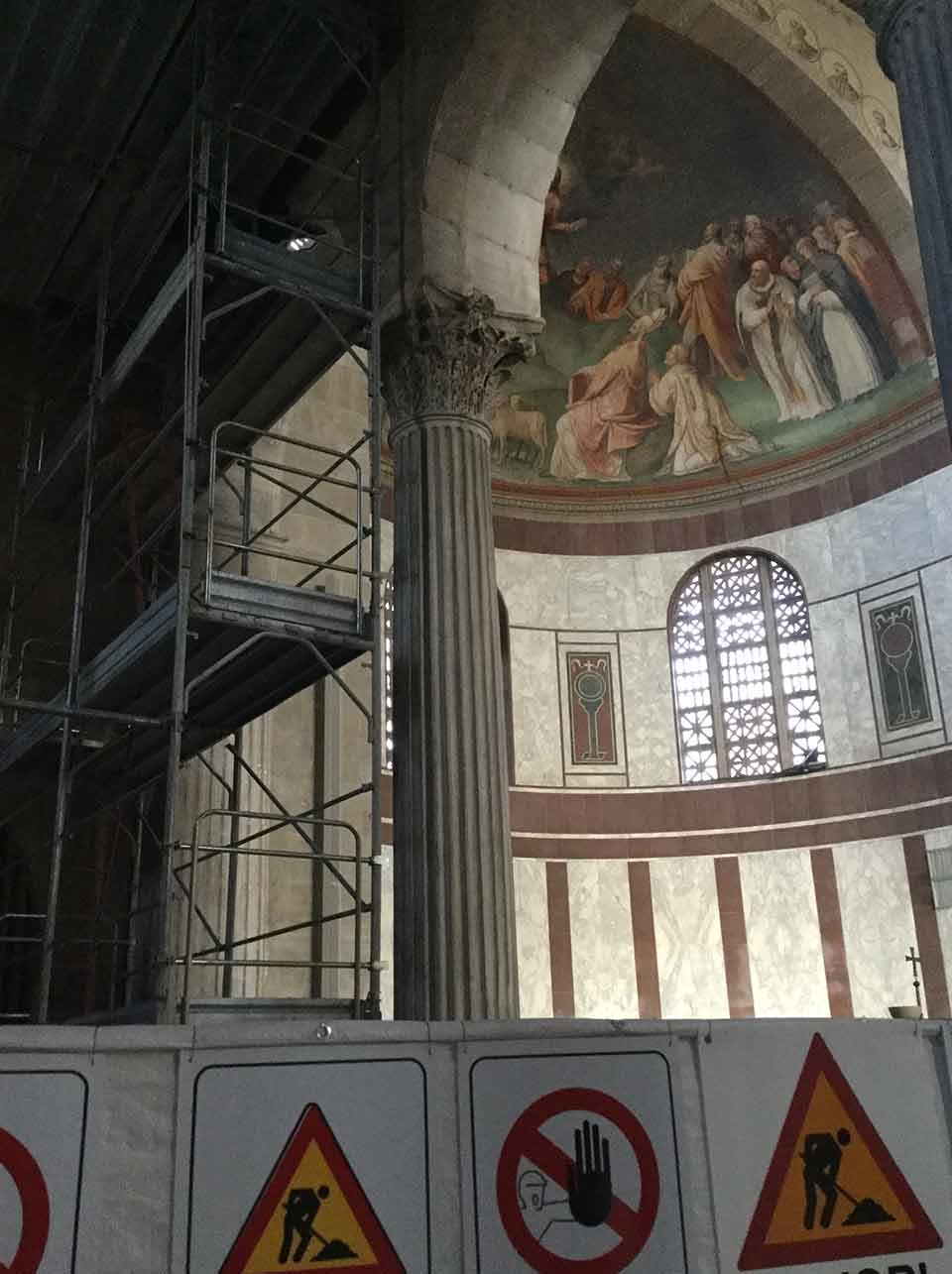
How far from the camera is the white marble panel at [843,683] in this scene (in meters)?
17.6

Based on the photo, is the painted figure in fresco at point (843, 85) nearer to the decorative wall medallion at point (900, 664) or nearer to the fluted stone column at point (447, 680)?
the decorative wall medallion at point (900, 664)

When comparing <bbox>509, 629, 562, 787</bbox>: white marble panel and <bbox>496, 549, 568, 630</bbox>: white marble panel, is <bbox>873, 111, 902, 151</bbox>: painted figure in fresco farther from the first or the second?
<bbox>509, 629, 562, 787</bbox>: white marble panel

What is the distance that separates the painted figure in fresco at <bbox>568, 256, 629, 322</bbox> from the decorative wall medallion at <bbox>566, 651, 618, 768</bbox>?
5.47 meters

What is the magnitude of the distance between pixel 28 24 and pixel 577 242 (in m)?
11.6

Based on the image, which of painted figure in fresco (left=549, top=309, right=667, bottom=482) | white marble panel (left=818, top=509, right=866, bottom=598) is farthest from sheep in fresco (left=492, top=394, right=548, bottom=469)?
white marble panel (left=818, top=509, right=866, bottom=598)

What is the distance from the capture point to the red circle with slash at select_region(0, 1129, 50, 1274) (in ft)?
8.96

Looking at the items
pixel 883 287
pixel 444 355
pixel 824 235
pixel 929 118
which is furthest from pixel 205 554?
pixel 824 235

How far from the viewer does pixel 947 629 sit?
16.9m

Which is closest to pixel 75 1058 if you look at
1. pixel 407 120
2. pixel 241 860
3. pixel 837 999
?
pixel 241 860

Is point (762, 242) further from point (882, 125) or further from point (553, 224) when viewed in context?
point (553, 224)

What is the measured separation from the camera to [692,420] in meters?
19.8

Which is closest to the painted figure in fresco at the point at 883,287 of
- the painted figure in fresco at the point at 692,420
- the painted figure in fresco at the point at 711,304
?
the painted figure in fresco at the point at 711,304

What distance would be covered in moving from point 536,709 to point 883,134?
9.80m

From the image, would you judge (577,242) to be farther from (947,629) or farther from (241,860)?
(241,860)
